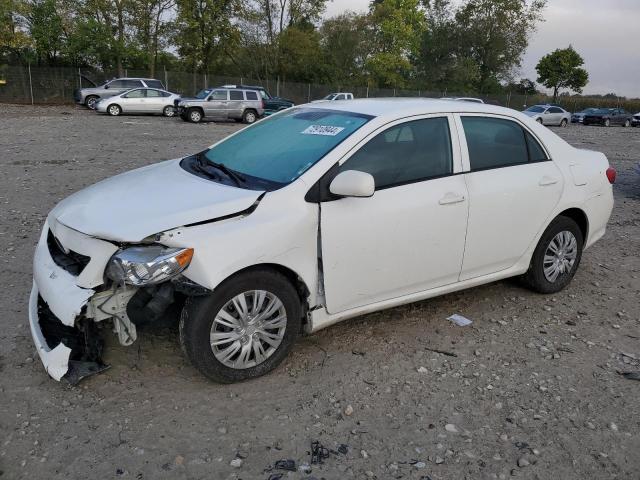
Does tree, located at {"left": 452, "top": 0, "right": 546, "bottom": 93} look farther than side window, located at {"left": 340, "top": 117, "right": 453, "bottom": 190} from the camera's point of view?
Yes

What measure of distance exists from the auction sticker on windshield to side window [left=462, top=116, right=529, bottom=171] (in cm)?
105

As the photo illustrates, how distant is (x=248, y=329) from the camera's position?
11.0 feet

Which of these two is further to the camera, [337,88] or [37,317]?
[337,88]

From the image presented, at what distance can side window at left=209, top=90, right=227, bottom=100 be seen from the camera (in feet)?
78.8

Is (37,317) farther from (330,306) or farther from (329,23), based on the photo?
(329,23)

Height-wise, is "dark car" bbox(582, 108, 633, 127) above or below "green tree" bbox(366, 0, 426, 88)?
below

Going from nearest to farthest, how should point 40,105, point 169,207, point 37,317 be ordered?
1. point 169,207
2. point 37,317
3. point 40,105

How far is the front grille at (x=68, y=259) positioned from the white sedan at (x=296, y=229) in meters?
0.01

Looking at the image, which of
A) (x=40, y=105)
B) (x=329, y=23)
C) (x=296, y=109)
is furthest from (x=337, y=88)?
(x=296, y=109)

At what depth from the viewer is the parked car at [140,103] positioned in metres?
24.7

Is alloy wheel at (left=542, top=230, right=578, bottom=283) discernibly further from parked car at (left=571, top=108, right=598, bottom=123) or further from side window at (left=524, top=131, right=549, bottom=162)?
parked car at (left=571, top=108, right=598, bottom=123)

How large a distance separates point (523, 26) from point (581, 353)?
59.5 meters

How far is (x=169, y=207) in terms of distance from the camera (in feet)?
10.9

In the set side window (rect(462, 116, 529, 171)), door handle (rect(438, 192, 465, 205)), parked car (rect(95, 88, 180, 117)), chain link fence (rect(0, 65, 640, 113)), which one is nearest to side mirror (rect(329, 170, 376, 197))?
door handle (rect(438, 192, 465, 205))
